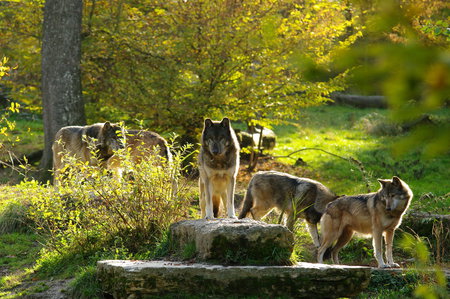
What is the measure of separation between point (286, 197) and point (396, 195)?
213 cm

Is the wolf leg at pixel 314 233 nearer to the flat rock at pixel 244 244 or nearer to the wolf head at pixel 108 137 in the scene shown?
the flat rock at pixel 244 244

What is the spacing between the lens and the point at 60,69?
15.1m

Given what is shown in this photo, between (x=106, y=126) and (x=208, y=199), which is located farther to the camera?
(x=106, y=126)

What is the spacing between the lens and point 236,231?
22.4ft

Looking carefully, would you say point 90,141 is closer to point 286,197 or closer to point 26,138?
point 286,197

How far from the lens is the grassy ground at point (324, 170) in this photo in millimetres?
8359

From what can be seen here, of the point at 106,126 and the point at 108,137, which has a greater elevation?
the point at 106,126

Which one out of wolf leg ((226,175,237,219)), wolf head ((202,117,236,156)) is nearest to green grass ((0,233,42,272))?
wolf leg ((226,175,237,219))

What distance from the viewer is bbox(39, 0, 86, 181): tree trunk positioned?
14961 mm

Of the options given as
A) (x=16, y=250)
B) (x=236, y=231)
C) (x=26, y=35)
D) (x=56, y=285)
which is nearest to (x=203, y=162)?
(x=236, y=231)

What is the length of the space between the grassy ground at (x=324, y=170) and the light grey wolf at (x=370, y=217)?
0.53 metres


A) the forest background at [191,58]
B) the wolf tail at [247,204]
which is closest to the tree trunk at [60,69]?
the forest background at [191,58]

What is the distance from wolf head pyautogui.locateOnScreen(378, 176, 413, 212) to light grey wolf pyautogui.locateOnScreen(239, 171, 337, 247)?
1518 millimetres

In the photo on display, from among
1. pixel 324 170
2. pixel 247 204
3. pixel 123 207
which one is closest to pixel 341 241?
pixel 247 204
